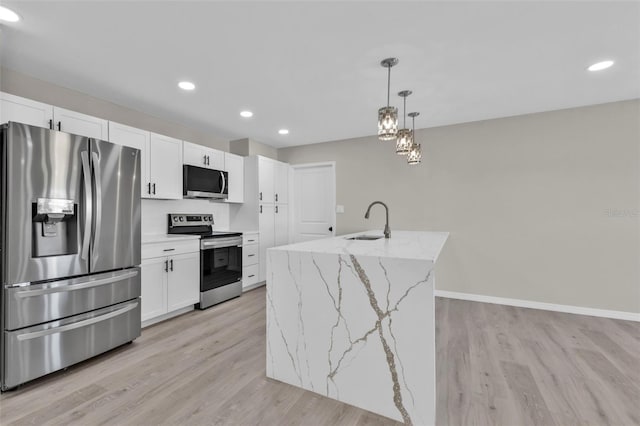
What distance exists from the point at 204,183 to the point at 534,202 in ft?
13.7

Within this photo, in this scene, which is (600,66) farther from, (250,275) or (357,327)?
(250,275)

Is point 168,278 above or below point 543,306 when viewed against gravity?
above

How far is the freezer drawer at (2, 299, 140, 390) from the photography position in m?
1.87

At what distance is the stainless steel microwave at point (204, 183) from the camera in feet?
11.8

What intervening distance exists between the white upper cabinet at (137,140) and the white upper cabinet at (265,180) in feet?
5.33

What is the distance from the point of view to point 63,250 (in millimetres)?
2119

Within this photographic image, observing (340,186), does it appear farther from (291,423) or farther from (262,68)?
(291,423)

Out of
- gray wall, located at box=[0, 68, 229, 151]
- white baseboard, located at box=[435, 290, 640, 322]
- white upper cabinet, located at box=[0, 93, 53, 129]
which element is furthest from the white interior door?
white upper cabinet, located at box=[0, 93, 53, 129]

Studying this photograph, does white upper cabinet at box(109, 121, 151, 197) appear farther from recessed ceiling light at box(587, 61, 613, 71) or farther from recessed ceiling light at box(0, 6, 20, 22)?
recessed ceiling light at box(587, 61, 613, 71)

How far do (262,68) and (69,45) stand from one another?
1347mm

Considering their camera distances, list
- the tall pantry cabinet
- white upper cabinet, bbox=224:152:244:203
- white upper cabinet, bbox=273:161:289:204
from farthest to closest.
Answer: white upper cabinet, bbox=273:161:289:204, the tall pantry cabinet, white upper cabinet, bbox=224:152:244:203

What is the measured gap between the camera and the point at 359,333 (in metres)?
1.75

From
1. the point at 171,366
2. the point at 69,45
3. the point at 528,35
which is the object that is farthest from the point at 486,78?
the point at 171,366

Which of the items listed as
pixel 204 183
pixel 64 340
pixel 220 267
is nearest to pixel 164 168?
pixel 204 183
